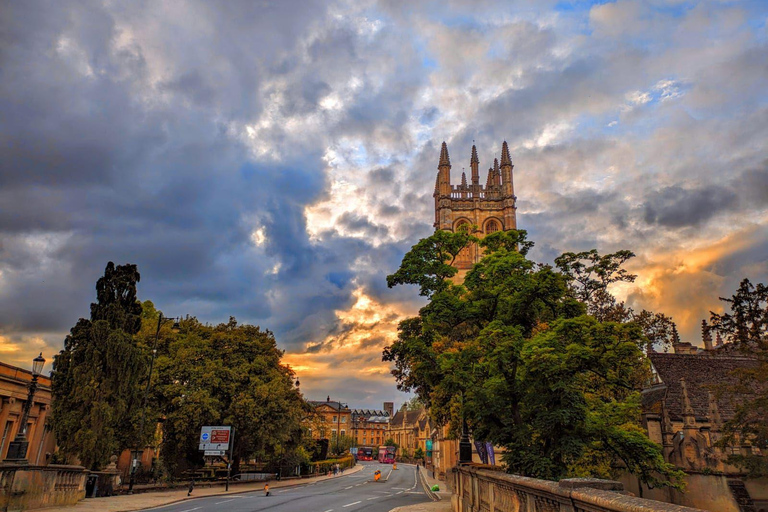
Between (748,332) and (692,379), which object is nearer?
(748,332)

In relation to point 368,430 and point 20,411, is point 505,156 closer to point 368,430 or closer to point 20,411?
point 20,411

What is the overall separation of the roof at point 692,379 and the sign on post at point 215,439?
2820 centimetres

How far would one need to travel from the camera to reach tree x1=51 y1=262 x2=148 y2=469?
23.4 metres

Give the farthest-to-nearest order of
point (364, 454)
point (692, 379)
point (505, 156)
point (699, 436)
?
point (364, 454), point (505, 156), point (692, 379), point (699, 436)

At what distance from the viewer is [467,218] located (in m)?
74.1

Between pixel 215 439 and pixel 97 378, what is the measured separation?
38.3ft

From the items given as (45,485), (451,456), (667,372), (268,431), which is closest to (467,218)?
(451,456)

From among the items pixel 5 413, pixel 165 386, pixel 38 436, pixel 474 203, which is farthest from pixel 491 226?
pixel 5 413

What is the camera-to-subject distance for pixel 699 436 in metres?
28.4

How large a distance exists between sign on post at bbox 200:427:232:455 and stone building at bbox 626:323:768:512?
2528 centimetres

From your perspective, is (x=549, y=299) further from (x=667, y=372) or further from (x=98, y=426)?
(x=667, y=372)

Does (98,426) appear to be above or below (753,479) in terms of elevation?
above

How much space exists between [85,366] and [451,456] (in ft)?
121

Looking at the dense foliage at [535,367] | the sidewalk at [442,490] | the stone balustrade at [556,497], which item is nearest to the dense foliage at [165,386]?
the sidewalk at [442,490]
